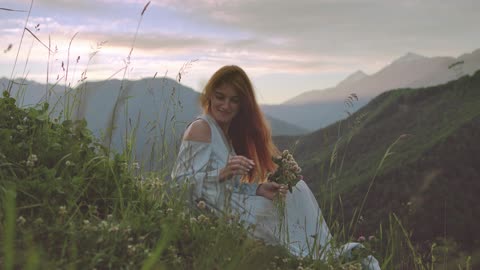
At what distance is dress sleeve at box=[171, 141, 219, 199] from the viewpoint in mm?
4355

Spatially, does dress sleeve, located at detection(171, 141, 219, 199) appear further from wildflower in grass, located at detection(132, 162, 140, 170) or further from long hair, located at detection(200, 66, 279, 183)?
long hair, located at detection(200, 66, 279, 183)

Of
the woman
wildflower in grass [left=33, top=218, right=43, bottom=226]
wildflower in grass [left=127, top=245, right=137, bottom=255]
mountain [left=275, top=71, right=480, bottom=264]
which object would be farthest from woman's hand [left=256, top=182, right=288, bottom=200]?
mountain [left=275, top=71, right=480, bottom=264]

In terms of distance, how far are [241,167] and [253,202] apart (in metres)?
0.60

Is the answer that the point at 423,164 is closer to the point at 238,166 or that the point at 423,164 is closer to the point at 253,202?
the point at 253,202

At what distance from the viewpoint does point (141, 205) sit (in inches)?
149

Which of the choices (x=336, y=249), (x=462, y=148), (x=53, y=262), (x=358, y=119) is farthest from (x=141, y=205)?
(x=462, y=148)

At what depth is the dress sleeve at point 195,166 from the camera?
4355 millimetres

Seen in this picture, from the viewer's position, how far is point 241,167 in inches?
174

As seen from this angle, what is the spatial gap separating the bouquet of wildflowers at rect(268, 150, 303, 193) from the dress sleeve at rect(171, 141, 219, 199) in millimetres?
566

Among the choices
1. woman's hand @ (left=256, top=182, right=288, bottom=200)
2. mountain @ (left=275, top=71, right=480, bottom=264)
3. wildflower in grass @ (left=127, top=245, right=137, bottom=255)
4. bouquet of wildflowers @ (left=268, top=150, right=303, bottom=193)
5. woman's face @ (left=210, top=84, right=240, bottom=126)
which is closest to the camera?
wildflower in grass @ (left=127, top=245, right=137, bottom=255)

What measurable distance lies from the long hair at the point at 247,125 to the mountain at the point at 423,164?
23376 millimetres

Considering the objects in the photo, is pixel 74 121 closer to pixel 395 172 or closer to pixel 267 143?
pixel 267 143

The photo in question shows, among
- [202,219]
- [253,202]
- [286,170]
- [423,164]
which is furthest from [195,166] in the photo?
[423,164]

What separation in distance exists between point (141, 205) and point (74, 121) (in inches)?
30.4
